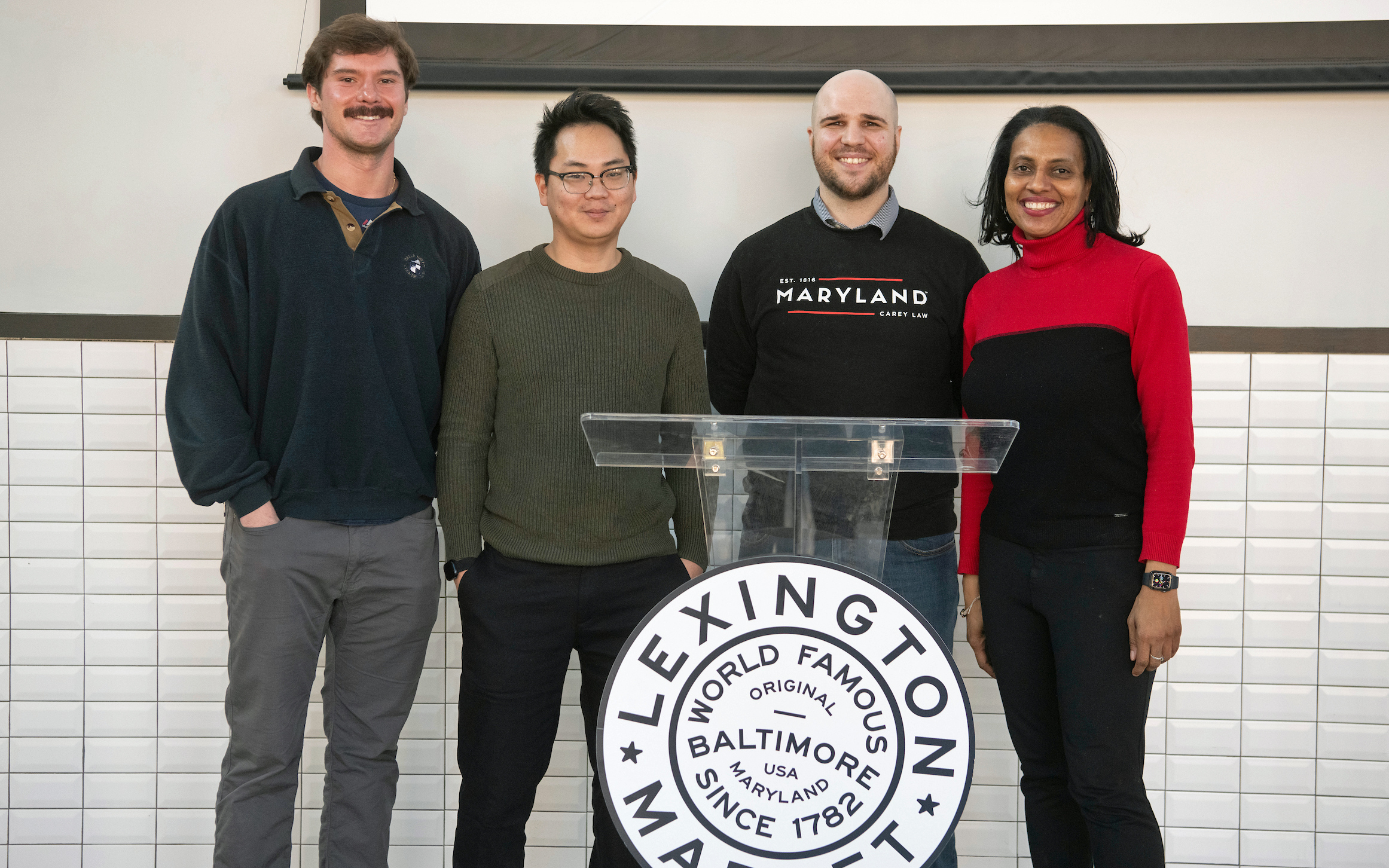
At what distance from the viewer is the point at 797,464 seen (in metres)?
1.37

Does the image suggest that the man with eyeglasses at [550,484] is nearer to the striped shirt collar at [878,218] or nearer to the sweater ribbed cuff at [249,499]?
the sweater ribbed cuff at [249,499]

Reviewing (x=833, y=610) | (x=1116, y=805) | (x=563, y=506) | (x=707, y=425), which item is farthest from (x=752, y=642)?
(x=1116, y=805)

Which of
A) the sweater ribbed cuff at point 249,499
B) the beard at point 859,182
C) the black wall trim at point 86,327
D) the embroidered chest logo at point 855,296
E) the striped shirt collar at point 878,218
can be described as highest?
the beard at point 859,182

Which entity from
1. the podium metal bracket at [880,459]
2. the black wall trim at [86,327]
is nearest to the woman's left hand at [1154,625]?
the podium metal bracket at [880,459]

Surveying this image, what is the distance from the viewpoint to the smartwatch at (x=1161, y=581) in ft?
5.47

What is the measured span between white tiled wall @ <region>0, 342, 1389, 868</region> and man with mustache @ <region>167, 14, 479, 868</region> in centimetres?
49

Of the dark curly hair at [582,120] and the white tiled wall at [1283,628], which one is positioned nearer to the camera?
the dark curly hair at [582,120]

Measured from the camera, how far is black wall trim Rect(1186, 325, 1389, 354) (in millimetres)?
2346

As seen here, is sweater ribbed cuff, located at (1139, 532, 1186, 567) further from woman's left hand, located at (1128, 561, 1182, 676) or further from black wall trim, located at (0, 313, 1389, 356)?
black wall trim, located at (0, 313, 1389, 356)

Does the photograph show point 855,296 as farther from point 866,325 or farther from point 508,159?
point 508,159

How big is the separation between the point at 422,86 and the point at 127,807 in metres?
2.10

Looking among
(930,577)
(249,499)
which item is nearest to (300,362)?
(249,499)

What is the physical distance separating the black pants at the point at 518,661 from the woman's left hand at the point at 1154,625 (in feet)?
2.94

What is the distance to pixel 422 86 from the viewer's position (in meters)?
2.38
